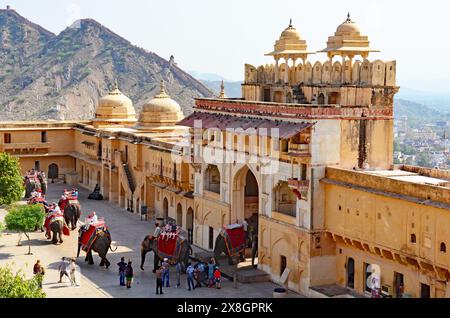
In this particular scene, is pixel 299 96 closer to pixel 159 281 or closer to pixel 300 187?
pixel 300 187

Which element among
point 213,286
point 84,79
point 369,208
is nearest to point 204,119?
point 213,286

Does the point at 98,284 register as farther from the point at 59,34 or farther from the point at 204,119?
the point at 59,34

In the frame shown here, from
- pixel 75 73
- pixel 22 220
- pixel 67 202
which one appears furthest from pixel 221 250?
pixel 75 73

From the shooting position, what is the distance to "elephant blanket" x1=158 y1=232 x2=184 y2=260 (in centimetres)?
3048

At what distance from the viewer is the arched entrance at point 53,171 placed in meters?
58.6

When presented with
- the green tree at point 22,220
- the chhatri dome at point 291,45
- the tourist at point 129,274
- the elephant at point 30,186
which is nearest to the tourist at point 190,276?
the tourist at point 129,274

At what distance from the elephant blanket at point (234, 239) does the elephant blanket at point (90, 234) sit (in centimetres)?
499

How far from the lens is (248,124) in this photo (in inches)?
1230

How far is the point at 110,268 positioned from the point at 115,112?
2554cm

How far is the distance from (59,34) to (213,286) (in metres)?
138

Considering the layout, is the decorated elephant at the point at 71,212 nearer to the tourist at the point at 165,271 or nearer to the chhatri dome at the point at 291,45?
the tourist at the point at 165,271

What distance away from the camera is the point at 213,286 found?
97.0 ft

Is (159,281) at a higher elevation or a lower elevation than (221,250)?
lower

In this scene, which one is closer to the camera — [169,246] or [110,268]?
[169,246]
